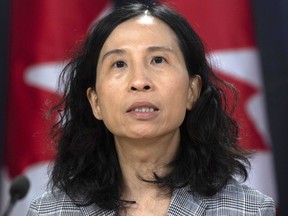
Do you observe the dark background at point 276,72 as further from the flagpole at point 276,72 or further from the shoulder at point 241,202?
the shoulder at point 241,202

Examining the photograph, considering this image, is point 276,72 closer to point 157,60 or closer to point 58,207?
point 157,60

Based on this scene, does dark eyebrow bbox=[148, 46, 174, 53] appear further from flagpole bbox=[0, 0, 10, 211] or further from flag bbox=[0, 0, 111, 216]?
flagpole bbox=[0, 0, 10, 211]

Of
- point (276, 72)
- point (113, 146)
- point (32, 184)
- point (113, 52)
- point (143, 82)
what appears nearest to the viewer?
point (143, 82)

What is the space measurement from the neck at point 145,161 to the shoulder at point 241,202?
0.13 m

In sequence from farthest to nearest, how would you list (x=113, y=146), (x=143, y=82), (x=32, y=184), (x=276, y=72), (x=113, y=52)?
(x=32, y=184) → (x=276, y=72) → (x=113, y=146) → (x=113, y=52) → (x=143, y=82)

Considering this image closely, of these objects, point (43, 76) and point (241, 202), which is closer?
point (241, 202)

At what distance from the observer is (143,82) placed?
153 cm

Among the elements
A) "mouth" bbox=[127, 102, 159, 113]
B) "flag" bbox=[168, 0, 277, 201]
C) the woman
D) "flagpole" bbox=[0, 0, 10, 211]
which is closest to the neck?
the woman

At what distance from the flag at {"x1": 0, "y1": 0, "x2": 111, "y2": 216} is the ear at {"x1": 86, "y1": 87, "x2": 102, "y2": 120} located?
31.5 inches

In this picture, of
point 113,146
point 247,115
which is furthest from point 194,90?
point 247,115

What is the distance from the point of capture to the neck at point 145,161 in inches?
64.9

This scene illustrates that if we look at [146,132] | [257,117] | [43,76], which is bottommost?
[257,117]

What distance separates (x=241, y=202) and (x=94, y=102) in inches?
17.2

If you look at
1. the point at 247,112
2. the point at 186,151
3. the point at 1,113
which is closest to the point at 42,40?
the point at 1,113
